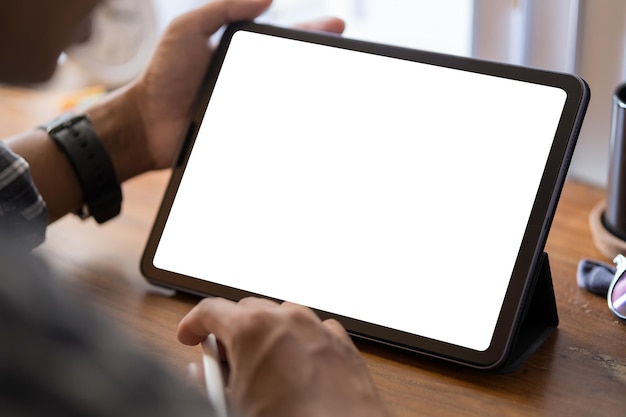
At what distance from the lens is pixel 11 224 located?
2.88ft

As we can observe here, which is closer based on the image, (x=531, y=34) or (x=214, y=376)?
(x=214, y=376)

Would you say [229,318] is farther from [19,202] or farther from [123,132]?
[123,132]

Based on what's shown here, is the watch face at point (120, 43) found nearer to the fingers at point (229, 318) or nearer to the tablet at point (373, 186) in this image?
the tablet at point (373, 186)

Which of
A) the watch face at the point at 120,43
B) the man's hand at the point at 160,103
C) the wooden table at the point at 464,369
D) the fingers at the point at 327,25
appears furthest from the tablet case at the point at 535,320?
the watch face at the point at 120,43

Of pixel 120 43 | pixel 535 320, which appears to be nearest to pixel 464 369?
pixel 535 320

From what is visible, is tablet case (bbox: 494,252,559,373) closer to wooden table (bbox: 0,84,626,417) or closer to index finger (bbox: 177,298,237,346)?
wooden table (bbox: 0,84,626,417)

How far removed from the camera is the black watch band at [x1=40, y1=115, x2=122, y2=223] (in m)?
0.99

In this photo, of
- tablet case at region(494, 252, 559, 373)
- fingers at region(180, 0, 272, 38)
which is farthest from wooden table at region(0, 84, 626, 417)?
fingers at region(180, 0, 272, 38)

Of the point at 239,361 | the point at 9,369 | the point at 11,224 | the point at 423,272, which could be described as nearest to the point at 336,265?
the point at 423,272

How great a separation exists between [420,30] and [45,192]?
20.9 inches

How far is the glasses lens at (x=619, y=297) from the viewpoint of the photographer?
2.58ft

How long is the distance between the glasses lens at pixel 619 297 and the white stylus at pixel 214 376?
14.7 inches

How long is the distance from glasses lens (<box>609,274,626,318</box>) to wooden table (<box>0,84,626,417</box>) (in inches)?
0.5

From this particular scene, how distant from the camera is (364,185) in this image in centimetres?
78
